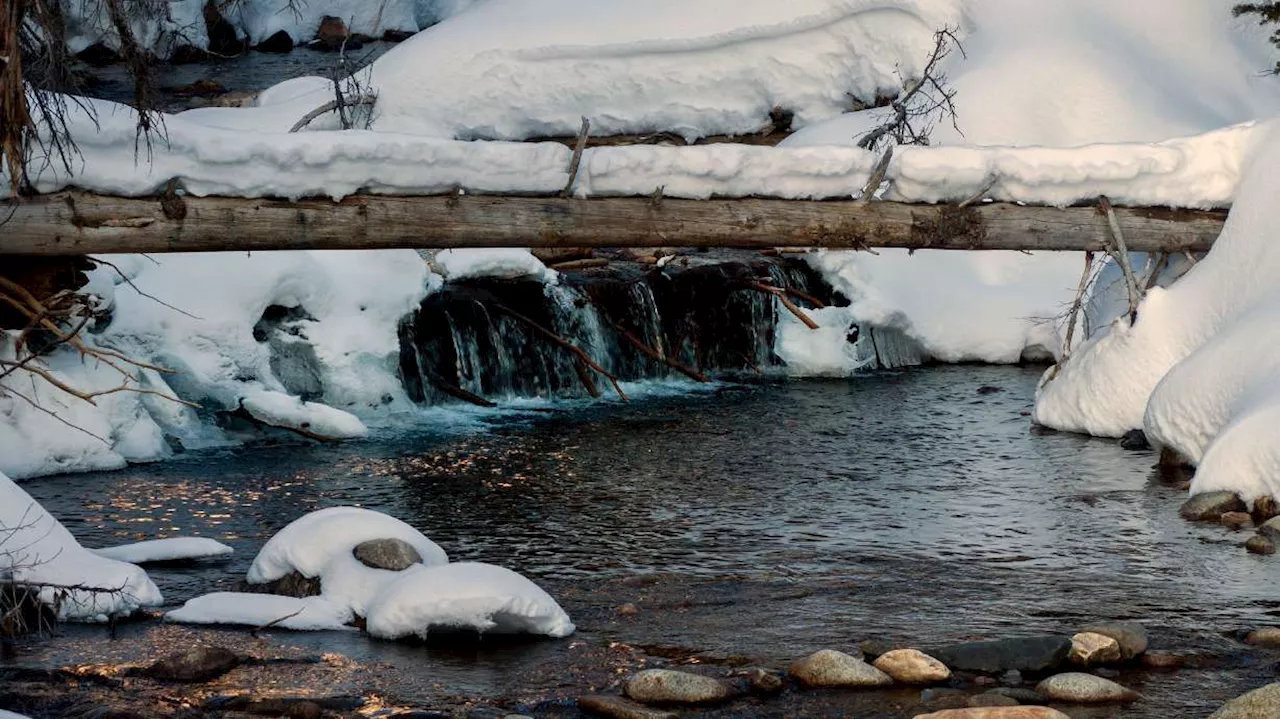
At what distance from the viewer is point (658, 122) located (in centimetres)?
2308

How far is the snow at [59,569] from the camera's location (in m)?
6.76

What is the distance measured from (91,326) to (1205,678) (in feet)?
28.3

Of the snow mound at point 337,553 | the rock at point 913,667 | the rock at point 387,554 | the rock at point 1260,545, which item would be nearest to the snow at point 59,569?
the snow mound at point 337,553

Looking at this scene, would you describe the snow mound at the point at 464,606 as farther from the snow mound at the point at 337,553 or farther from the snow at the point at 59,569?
the snow at the point at 59,569

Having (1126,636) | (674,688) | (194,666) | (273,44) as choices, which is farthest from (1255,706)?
(273,44)

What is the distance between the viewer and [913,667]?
20.0ft

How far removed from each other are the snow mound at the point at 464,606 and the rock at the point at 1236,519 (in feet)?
13.3

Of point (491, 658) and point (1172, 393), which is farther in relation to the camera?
point (1172, 393)

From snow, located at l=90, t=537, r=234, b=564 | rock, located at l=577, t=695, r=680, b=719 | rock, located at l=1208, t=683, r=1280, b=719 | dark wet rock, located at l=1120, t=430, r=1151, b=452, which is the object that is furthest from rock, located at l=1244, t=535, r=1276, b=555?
snow, located at l=90, t=537, r=234, b=564

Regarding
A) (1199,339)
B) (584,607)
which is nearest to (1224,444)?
(1199,339)

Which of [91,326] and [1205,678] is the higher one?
[91,326]

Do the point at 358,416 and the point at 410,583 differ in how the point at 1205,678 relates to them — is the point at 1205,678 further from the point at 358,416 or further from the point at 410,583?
the point at 358,416

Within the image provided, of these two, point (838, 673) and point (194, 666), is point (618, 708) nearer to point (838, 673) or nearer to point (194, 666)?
point (838, 673)

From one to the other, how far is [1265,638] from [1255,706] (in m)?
1.18
